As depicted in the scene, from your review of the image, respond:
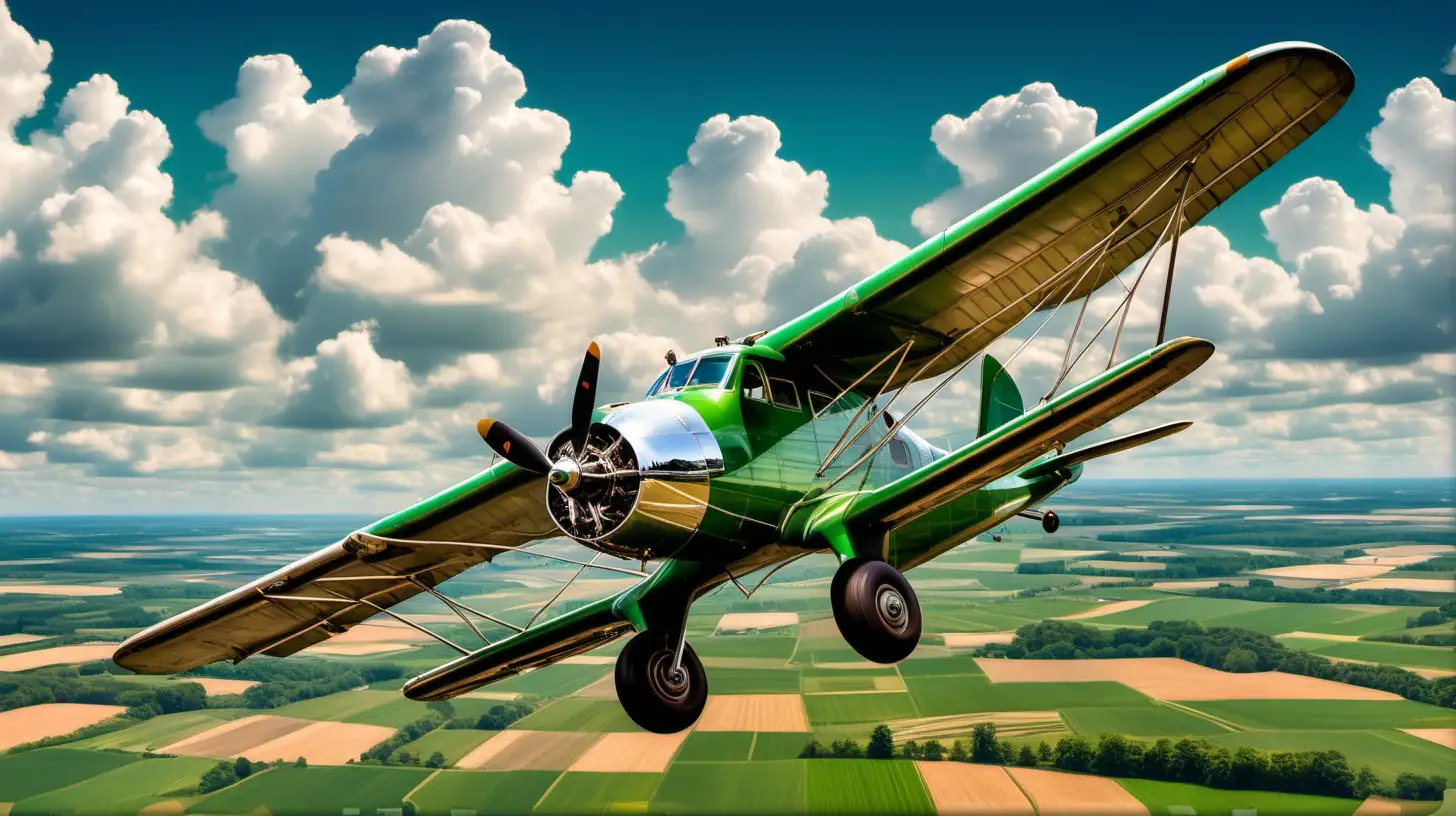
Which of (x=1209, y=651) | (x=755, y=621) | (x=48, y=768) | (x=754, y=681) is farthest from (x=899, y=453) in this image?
Result: (x=1209, y=651)

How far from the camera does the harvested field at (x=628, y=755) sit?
2047 inches

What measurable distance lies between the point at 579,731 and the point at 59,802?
3228cm

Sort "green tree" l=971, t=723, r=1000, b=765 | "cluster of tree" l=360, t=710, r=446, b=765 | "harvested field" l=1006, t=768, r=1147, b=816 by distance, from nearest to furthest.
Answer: "harvested field" l=1006, t=768, r=1147, b=816, "green tree" l=971, t=723, r=1000, b=765, "cluster of tree" l=360, t=710, r=446, b=765

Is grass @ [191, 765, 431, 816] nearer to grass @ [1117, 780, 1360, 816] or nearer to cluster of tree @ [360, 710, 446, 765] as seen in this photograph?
cluster of tree @ [360, 710, 446, 765]

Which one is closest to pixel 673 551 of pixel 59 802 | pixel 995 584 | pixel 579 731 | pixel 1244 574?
pixel 579 731

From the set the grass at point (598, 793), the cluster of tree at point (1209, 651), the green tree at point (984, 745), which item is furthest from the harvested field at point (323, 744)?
the cluster of tree at point (1209, 651)

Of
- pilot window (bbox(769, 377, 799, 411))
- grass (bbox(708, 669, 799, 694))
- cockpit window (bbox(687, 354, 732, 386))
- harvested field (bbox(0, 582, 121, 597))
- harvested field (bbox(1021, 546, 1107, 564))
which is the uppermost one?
cockpit window (bbox(687, 354, 732, 386))

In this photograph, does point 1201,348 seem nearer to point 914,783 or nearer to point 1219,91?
point 1219,91

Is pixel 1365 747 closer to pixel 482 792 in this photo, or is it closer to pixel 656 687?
pixel 482 792

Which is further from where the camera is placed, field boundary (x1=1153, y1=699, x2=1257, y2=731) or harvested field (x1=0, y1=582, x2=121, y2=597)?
harvested field (x1=0, y1=582, x2=121, y2=597)

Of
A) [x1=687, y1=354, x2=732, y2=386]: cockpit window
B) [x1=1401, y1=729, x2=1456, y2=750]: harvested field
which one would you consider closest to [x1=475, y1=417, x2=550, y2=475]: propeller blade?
[x1=687, y1=354, x2=732, y2=386]: cockpit window

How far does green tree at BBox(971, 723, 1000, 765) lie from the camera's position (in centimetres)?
5553

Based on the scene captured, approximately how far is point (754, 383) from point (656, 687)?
391 cm

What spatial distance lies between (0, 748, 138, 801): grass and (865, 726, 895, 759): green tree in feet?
167
